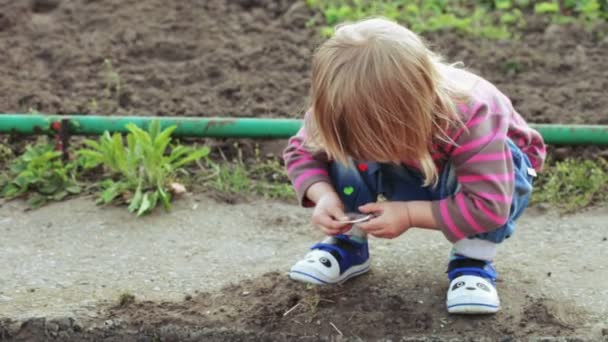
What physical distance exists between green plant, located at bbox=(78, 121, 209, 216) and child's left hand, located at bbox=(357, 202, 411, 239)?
3.48 feet

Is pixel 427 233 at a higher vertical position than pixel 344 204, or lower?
lower

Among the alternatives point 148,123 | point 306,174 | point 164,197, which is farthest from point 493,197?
point 148,123

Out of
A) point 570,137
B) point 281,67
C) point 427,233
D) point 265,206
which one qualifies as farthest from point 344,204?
point 281,67

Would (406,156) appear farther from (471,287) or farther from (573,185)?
(573,185)

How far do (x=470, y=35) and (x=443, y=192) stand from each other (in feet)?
7.38

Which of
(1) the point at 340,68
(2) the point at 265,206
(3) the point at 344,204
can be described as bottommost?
(2) the point at 265,206

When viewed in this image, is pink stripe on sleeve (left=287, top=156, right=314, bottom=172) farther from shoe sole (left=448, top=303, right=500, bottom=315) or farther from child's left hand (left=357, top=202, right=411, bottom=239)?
shoe sole (left=448, top=303, right=500, bottom=315)

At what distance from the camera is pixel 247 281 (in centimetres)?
292

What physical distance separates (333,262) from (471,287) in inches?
16.0

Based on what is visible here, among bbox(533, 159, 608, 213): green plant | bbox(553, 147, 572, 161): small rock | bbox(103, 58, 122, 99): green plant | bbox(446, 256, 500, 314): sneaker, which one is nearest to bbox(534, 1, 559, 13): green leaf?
bbox(553, 147, 572, 161): small rock

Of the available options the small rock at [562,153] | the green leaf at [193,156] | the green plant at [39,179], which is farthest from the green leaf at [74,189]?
the small rock at [562,153]

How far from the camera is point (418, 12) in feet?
16.0

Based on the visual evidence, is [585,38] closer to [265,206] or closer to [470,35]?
[470,35]

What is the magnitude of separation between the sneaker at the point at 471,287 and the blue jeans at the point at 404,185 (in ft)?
0.30
